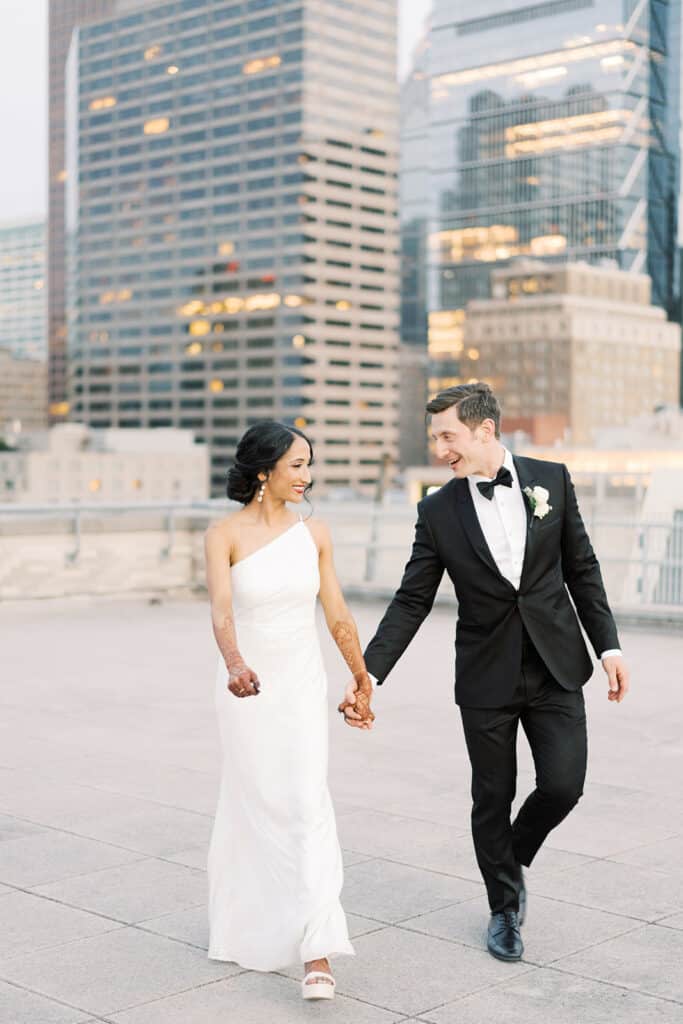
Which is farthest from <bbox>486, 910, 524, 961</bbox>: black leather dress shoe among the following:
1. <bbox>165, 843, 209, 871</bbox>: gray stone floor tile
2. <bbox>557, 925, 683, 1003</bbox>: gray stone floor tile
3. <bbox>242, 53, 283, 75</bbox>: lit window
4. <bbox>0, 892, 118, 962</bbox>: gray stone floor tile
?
<bbox>242, 53, 283, 75</bbox>: lit window

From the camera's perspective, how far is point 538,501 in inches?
192

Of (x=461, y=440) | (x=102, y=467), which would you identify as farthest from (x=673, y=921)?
(x=102, y=467)

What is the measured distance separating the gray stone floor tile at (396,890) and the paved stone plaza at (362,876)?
1cm

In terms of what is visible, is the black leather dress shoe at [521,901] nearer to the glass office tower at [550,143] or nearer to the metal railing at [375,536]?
the metal railing at [375,536]

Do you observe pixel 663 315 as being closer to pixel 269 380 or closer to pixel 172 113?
pixel 269 380

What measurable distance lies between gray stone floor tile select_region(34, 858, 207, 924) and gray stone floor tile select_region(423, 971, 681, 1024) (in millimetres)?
1440

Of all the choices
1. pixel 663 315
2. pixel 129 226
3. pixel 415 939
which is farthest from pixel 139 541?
pixel 129 226

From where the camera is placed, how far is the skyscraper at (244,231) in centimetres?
18412

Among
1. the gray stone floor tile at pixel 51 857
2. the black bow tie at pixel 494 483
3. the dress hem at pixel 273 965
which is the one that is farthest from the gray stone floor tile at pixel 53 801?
the black bow tie at pixel 494 483

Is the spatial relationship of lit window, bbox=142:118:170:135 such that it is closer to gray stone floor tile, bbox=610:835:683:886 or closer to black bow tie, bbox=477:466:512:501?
gray stone floor tile, bbox=610:835:683:886

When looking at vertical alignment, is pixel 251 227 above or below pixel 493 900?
above

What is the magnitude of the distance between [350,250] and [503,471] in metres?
188

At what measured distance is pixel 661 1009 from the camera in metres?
4.36

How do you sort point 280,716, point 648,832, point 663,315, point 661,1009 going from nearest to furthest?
point 661,1009 < point 280,716 < point 648,832 < point 663,315
